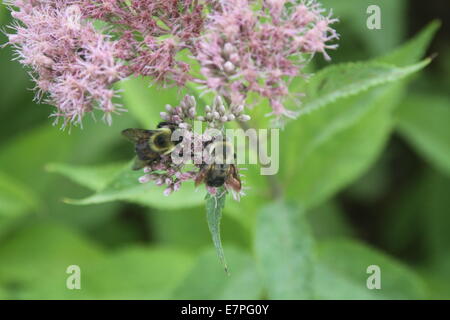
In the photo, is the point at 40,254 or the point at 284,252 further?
the point at 40,254

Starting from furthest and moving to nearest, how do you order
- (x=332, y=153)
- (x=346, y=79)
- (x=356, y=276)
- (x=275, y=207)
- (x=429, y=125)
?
(x=429, y=125)
(x=332, y=153)
(x=356, y=276)
(x=275, y=207)
(x=346, y=79)

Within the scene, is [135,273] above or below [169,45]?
below

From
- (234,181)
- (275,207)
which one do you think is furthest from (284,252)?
(234,181)

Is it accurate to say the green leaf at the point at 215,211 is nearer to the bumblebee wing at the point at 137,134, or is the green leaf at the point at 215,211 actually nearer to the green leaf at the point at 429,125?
the bumblebee wing at the point at 137,134

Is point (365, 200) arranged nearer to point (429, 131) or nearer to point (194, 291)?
point (429, 131)

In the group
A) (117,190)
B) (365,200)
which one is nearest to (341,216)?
(365,200)

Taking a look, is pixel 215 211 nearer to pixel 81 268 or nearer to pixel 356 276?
pixel 356 276
